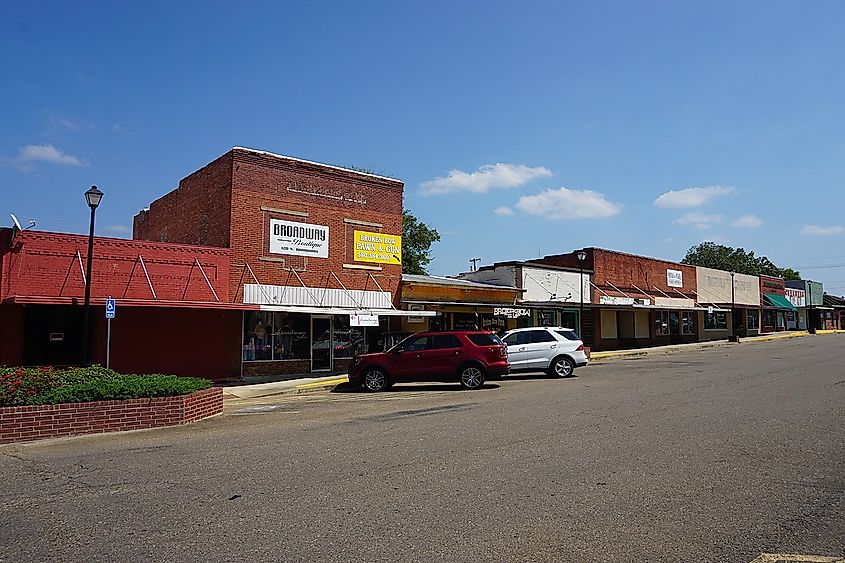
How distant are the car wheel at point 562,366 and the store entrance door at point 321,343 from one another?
776cm

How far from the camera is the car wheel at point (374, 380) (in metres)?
19.4

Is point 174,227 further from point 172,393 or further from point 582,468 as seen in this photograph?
point 582,468

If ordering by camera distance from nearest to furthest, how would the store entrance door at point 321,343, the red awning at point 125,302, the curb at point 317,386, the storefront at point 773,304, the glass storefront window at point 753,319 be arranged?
1. the red awning at point 125,302
2. the curb at point 317,386
3. the store entrance door at point 321,343
4. the glass storefront window at point 753,319
5. the storefront at point 773,304

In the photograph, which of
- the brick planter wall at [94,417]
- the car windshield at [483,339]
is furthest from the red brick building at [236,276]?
the brick planter wall at [94,417]

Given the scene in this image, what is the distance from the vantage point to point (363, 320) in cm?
2253

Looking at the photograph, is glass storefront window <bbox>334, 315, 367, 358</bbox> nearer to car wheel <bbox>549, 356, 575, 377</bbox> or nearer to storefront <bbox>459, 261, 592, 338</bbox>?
car wheel <bbox>549, 356, 575, 377</bbox>

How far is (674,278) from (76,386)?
138 feet

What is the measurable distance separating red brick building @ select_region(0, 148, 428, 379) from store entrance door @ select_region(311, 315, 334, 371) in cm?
5

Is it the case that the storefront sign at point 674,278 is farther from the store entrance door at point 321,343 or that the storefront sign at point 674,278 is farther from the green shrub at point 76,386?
the green shrub at point 76,386

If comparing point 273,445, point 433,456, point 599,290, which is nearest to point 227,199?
point 273,445

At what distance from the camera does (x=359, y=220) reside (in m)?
25.4

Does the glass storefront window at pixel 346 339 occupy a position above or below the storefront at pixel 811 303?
below

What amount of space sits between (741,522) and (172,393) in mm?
10170

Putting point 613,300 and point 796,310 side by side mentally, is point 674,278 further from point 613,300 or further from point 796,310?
point 796,310
